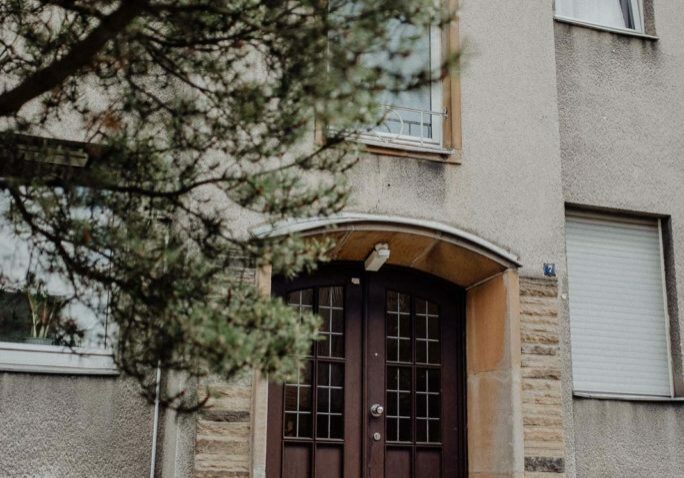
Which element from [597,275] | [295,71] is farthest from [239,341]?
[597,275]

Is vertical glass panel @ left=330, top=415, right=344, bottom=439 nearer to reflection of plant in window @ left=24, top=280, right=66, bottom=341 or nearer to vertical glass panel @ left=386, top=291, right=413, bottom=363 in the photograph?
vertical glass panel @ left=386, top=291, right=413, bottom=363

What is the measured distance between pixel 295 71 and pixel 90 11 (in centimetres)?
98

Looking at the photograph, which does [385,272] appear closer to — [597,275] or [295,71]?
[597,275]

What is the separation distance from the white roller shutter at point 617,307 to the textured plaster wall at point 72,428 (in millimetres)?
3857

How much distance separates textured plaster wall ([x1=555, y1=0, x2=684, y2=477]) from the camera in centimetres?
850

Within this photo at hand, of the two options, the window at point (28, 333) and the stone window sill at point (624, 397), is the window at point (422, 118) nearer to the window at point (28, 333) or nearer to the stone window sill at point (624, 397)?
the stone window sill at point (624, 397)

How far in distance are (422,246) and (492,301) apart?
77 cm

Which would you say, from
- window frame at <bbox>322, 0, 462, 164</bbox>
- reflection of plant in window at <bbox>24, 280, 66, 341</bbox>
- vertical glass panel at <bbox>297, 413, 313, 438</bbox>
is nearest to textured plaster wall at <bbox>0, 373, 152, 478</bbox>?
reflection of plant in window at <bbox>24, 280, 66, 341</bbox>

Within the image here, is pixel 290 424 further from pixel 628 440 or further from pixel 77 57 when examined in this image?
pixel 77 57

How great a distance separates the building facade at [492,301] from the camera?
7.87 metres

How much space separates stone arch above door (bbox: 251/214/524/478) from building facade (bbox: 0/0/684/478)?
2 centimetres

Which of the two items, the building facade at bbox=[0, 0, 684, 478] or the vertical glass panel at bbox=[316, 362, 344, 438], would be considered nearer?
the building facade at bbox=[0, 0, 684, 478]

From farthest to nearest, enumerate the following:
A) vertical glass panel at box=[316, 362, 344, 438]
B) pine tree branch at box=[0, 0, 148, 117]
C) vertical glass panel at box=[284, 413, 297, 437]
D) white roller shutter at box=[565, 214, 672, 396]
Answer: white roller shutter at box=[565, 214, 672, 396], vertical glass panel at box=[316, 362, 344, 438], vertical glass panel at box=[284, 413, 297, 437], pine tree branch at box=[0, 0, 148, 117]

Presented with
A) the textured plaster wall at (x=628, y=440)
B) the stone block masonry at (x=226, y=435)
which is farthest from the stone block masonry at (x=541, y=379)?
the stone block masonry at (x=226, y=435)
